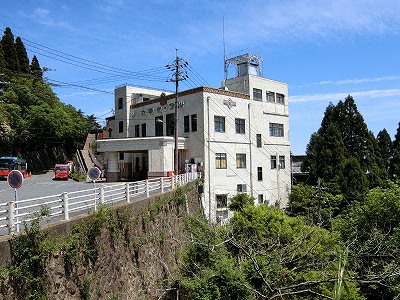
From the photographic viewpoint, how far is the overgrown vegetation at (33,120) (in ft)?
130

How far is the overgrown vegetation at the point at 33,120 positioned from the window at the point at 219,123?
19896mm

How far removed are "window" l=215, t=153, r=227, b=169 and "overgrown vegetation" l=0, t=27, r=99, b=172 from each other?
20475mm

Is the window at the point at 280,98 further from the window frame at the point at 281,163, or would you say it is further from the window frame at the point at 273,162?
the window frame at the point at 273,162

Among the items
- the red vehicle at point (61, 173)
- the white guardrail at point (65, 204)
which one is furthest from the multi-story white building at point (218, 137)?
the white guardrail at point (65, 204)

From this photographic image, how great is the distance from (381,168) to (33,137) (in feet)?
119

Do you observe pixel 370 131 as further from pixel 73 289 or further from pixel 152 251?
pixel 73 289

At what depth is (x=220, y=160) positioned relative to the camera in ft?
104

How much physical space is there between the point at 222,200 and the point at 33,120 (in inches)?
929

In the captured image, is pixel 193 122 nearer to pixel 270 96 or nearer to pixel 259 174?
pixel 259 174

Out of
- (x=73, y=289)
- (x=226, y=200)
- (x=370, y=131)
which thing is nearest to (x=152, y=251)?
(x=73, y=289)

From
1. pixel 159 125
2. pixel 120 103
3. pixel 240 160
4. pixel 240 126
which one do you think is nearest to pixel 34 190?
pixel 159 125

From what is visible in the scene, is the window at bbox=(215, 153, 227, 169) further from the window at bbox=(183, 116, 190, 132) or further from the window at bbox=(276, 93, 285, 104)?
the window at bbox=(276, 93, 285, 104)

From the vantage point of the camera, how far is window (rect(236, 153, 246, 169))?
1299 inches

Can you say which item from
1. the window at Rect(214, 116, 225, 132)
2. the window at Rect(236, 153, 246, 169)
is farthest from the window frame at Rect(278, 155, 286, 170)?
the window at Rect(214, 116, 225, 132)
